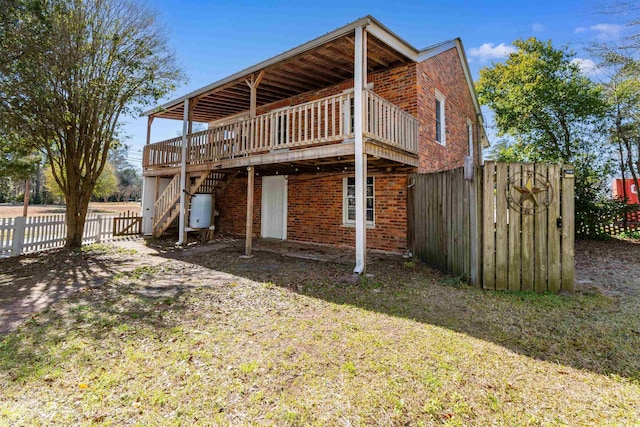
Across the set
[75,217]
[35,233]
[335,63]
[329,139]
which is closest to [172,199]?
[75,217]

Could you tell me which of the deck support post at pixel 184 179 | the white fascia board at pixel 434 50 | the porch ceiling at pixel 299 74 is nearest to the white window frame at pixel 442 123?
the white fascia board at pixel 434 50

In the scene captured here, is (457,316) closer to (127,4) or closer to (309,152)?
(309,152)

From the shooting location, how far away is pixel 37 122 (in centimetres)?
834

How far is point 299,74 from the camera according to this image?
9469 millimetres

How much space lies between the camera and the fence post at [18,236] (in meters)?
8.49

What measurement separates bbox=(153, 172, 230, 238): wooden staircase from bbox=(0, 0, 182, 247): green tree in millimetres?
2376

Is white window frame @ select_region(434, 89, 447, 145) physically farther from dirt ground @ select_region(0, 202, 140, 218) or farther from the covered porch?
dirt ground @ select_region(0, 202, 140, 218)

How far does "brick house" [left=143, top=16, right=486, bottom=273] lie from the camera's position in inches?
275

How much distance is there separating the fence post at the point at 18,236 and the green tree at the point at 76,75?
3.64 feet

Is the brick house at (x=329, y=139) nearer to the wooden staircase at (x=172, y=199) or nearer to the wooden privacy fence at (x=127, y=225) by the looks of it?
the wooden staircase at (x=172, y=199)

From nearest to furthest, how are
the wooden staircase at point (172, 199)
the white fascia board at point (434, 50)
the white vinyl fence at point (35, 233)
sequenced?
1. the white vinyl fence at point (35, 233)
2. the white fascia board at point (434, 50)
3. the wooden staircase at point (172, 199)

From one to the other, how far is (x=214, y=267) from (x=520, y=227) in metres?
6.38

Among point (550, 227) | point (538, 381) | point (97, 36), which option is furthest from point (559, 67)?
point (97, 36)

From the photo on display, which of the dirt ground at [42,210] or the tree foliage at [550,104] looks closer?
the tree foliage at [550,104]
